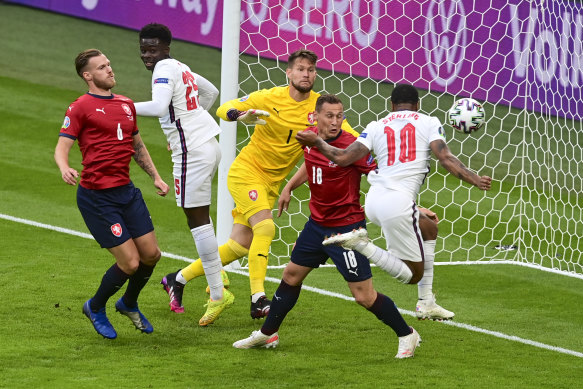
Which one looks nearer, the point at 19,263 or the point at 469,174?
the point at 469,174

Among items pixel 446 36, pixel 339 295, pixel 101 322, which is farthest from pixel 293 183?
pixel 446 36

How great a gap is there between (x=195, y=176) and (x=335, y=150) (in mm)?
1436

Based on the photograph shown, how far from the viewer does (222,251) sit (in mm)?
7996

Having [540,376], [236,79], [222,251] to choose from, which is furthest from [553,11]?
[540,376]

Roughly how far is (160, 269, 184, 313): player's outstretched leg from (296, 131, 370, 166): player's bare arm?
192 centimetres

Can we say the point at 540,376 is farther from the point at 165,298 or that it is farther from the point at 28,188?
the point at 28,188

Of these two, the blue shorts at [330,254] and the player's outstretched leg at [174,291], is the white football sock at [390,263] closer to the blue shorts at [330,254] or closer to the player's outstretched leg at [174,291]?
the blue shorts at [330,254]

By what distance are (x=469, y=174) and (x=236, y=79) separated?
3.07 metres

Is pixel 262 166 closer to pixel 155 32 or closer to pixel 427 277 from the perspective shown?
pixel 155 32

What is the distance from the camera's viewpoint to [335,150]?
6.33 meters

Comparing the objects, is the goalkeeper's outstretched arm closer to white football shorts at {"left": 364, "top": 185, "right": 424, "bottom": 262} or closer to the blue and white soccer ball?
white football shorts at {"left": 364, "top": 185, "right": 424, "bottom": 262}

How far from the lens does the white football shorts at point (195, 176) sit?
7.40m

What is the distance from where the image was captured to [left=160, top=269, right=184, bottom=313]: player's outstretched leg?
301 inches

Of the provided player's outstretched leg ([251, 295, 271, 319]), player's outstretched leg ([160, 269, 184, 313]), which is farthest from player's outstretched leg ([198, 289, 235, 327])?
player's outstretched leg ([160, 269, 184, 313])
